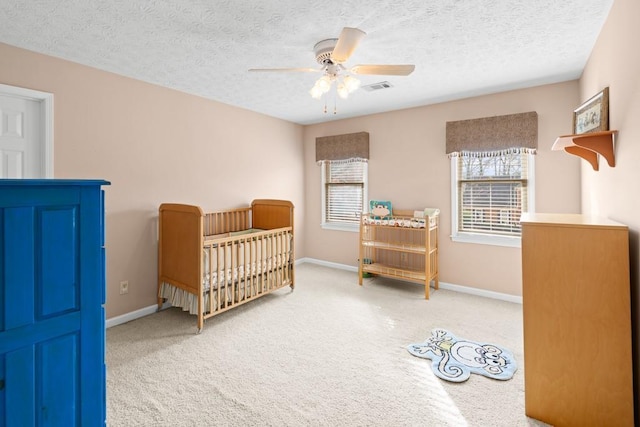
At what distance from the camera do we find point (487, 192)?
3553mm

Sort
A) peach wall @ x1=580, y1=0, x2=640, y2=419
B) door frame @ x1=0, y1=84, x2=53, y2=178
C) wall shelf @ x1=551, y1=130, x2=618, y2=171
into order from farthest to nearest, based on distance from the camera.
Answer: door frame @ x1=0, y1=84, x2=53, y2=178 → wall shelf @ x1=551, y1=130, x2=618, y2=171 → peach wall @ x1=580, y1=0, x2=640, y2=419

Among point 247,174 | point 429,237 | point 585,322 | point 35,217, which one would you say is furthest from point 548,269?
point 247,174

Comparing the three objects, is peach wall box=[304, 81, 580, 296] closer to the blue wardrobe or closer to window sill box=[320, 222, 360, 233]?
window sill box=[320, 222, 360, 233]

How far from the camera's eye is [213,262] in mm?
2832

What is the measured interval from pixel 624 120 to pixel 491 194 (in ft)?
6.39

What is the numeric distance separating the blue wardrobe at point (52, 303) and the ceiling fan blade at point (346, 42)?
1.43 m

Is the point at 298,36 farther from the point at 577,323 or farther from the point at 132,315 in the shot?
the point at 132,315

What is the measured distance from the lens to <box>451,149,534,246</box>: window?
3338 mm

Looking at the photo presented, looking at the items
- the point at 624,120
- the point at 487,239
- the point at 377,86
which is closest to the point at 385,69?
the point at 377,86

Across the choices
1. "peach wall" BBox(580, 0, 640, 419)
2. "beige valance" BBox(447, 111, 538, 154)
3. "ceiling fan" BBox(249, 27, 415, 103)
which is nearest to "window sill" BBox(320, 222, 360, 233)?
"beige valance" BBox(447, 111, 538, 154)

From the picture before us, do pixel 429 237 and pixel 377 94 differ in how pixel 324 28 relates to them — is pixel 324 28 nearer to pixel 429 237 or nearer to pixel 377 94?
pixel 377 94

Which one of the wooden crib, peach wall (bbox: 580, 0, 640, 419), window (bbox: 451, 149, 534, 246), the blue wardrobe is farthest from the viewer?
window (bbox: 451, 149, 534, 246)

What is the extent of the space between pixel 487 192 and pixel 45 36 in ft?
13.8

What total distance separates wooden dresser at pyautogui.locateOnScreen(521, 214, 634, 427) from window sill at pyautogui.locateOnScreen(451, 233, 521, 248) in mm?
1865
